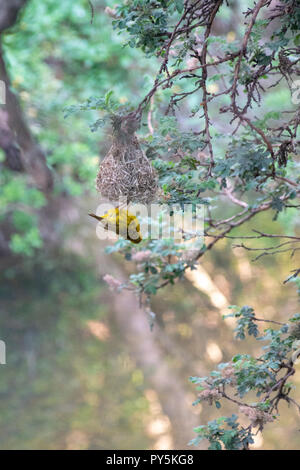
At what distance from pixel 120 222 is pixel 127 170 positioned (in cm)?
19

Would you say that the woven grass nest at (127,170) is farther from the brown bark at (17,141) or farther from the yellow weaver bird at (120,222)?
the brown bark at (17,141)

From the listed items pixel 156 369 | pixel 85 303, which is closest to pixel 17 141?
pixel 156 369

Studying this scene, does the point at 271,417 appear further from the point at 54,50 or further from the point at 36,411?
the point at 54,50

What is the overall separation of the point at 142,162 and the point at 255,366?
2.05 feet

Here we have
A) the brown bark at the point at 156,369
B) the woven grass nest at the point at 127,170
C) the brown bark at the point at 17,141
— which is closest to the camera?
the woven grass nest at the point at 127,170

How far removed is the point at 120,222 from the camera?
1577 millimetres

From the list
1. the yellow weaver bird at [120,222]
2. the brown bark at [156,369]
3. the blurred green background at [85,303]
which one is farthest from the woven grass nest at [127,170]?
the brown bark at [156,369]

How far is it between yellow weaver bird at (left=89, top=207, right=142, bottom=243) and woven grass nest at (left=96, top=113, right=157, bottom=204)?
0.07m

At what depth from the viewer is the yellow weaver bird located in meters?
1.55

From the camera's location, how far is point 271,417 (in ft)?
4.61

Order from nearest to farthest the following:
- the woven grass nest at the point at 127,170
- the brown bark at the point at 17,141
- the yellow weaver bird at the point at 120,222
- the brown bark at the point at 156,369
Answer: the woven grass nest at the point at 127,170, the yellow weaver bird at the point at 120,222, the brown bark at the point at 17,141, the brown bark at the point at 156,369

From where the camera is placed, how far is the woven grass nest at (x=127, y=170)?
1.43 metres

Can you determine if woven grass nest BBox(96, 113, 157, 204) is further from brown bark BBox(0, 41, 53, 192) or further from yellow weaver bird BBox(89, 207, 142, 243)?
brown bark BBox(0, 41, 53, 192)

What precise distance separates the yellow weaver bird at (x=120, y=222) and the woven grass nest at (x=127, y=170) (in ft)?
0.24
